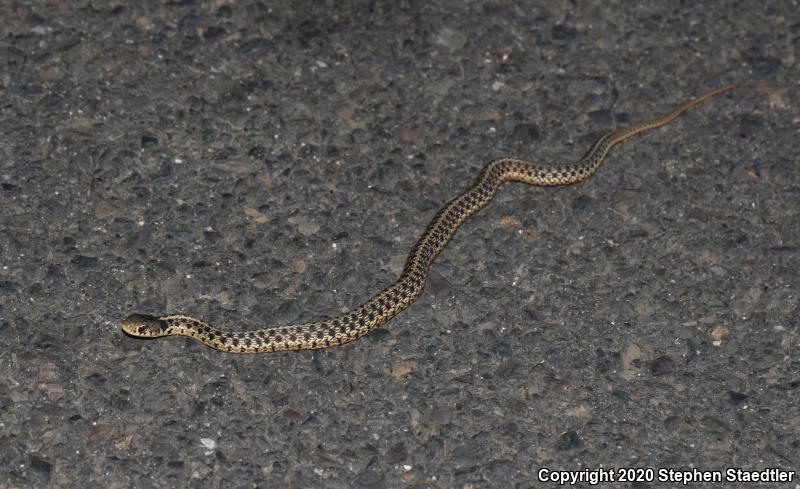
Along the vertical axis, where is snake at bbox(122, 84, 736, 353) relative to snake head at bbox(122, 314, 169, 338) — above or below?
below

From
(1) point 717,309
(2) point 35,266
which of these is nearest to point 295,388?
(2) point 35,266

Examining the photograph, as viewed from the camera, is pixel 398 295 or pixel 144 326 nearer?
pixel 144 326

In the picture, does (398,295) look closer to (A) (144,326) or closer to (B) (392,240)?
(B) (392,240)

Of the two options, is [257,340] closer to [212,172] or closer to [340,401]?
[340,401]

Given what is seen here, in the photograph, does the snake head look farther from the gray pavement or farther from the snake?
the gray pavement

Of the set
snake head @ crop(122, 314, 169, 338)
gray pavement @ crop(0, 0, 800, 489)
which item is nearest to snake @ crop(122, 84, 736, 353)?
snake head @ crop(122, 314, 169, 338)

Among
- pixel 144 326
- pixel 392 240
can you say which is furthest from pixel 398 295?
pixel 144 326
